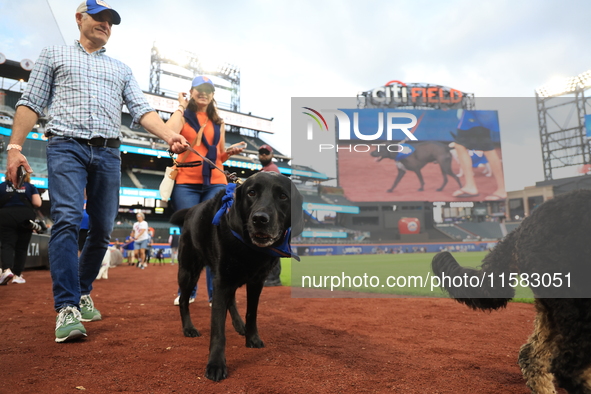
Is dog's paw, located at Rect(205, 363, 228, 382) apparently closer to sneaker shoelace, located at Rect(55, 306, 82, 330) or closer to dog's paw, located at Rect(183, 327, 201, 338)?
dog's paw, located at Rect(183, 327, 201, 338)

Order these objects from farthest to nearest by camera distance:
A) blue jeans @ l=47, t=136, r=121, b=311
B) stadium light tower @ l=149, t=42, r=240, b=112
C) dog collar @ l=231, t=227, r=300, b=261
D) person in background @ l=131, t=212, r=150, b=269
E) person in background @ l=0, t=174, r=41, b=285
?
stadium light tower @ l=149, t=42, r=240, b=112
person in background @ l=131, t=212, r=150, b=269
person in background @ l=0, t=174, r=41, b=285
blue jeans @ l=47, t=136, r=121, b=311
dog collar @ l=231, t=227, r=300, b=261

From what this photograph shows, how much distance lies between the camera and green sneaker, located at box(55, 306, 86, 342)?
2656 millimetres

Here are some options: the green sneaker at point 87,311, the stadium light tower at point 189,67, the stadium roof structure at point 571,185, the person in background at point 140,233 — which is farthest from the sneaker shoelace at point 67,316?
the stadium light tower at point 189,67

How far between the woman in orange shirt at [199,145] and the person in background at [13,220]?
13.8 feet

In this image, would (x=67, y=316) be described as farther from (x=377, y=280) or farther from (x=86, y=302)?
(x=377, y=280)

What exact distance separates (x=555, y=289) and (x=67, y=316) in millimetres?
3174

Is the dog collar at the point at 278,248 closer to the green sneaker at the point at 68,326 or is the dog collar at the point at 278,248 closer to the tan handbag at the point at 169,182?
the green sneaker at the point at 68,326

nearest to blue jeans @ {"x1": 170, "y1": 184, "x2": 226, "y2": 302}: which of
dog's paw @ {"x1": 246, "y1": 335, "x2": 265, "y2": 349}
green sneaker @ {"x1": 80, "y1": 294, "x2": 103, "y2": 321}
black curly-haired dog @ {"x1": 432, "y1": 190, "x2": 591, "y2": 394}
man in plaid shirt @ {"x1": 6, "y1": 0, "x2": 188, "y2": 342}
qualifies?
Answer: man in plaid shirt @ {"x1": 6, "y1": 0, "x2": 188, "y2": 342}

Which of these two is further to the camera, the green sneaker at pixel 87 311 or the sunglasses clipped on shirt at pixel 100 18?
the green sneaker at pixel 87 311

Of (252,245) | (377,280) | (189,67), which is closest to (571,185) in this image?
(252,245)

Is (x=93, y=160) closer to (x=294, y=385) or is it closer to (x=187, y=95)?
(x=187, y=95)

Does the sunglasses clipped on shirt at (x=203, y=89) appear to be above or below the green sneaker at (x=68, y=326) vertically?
above

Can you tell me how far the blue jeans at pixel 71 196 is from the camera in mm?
2879

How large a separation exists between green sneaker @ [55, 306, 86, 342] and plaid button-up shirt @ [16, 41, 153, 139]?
1.42 meters
